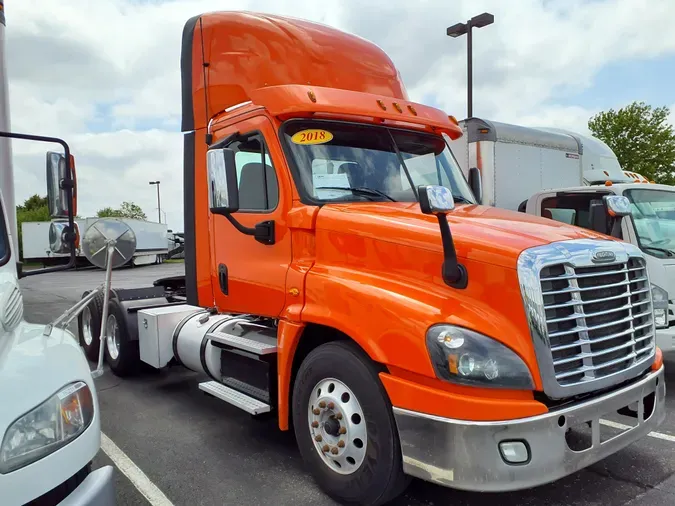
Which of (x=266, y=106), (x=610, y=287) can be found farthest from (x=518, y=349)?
(x=266, y=106)

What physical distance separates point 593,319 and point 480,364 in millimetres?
777

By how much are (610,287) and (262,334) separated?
2.59m

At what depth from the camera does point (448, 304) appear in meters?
3.12

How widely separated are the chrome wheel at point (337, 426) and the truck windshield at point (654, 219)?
4.34 meters

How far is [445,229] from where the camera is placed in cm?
309

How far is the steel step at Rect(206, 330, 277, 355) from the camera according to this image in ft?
13.9

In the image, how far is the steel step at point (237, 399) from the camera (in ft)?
13.7

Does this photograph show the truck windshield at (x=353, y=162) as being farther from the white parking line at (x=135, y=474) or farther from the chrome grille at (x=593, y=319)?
the white parking line at (x=135, y=474)

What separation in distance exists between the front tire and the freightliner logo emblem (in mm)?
1387

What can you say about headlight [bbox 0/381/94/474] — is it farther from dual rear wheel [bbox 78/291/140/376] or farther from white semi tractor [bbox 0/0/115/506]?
dual rear wheel [bbox 78/291/140/376]

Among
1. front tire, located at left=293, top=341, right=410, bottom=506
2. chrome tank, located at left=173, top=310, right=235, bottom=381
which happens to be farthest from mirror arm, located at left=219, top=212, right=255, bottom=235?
chrome tank, located at left=173, top=310, right=235, bottom=381

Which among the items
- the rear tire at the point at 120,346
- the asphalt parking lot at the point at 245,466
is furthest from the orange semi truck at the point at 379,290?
the rear tire at the point at 120,346

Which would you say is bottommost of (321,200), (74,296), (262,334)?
(74,296)

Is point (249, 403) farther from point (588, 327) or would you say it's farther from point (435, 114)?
point (435, 114)
